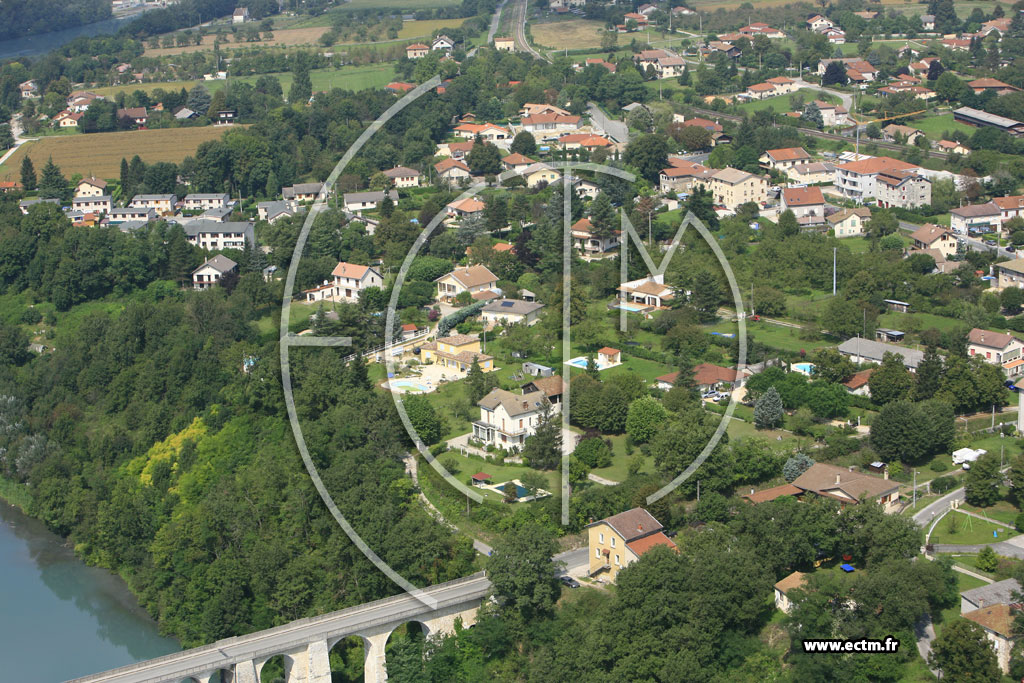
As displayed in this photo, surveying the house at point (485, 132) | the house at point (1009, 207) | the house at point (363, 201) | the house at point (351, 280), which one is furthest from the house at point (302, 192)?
the house at point (1009, 207)

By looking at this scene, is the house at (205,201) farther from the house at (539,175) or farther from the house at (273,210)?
the house at (539,175)

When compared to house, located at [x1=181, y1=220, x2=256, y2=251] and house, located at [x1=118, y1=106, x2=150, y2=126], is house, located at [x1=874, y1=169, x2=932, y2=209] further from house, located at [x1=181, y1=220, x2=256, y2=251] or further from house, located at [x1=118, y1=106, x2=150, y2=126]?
house, located at [x1=118, y1=106, x2=150, y2=126]

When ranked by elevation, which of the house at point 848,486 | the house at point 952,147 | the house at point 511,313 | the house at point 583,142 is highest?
the house at point 848,486

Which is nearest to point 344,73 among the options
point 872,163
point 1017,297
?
point 872,163

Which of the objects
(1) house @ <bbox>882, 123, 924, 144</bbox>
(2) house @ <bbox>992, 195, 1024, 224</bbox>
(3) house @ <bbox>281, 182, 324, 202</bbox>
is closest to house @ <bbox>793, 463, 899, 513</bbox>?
(2) house @ <bbox>992, 195, 1024, 224</bbox>

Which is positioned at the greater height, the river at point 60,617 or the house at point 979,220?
the house at point 979,220

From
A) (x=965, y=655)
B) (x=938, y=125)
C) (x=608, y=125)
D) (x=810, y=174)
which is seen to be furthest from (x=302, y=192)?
(x=965, y=655)

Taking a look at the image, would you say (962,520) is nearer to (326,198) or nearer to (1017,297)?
(1017,297)
